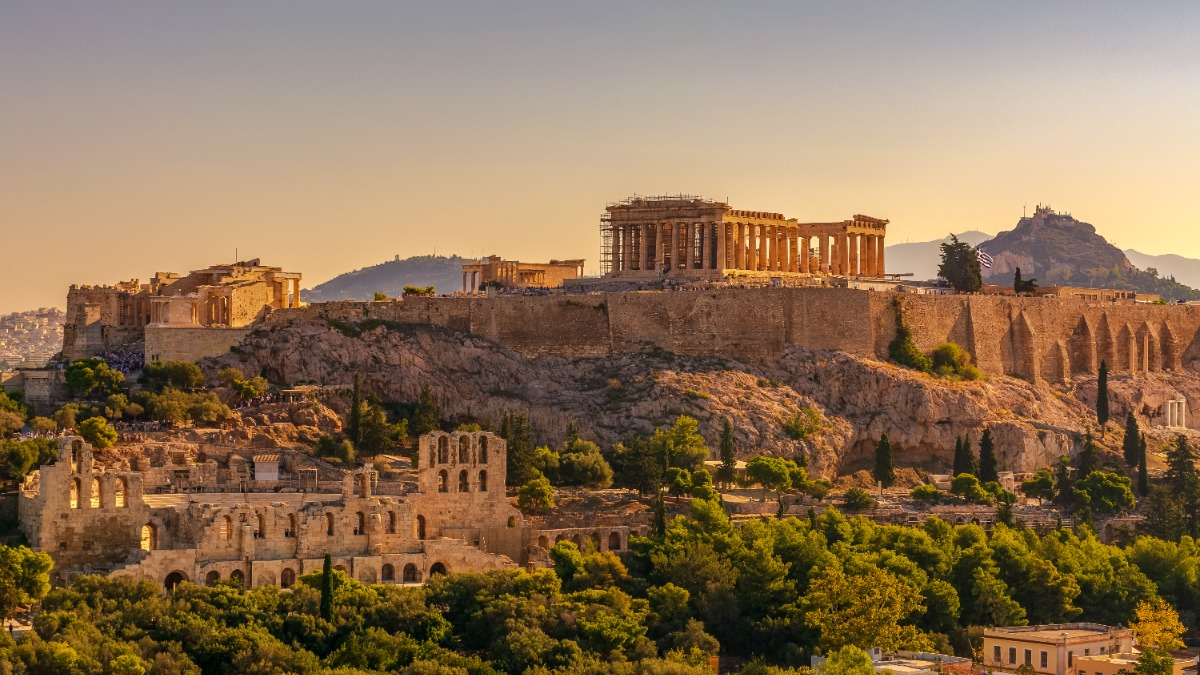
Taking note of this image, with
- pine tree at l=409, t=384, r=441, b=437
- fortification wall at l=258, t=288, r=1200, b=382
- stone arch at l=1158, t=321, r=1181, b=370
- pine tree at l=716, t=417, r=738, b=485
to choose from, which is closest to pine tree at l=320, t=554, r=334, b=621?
pine tree at l=409, t=384, r=441, b=437

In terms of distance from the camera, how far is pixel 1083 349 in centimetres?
11212

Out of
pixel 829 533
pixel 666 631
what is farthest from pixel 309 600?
pixel 829 533

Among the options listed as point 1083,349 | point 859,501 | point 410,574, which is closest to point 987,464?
point 859,501

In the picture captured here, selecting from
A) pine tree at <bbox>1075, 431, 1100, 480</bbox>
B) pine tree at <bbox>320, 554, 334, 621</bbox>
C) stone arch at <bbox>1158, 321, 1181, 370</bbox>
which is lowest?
pine tree at <bbox>320, 554, 334, 621</bbox>

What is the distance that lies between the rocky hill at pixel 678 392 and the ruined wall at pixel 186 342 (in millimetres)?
604

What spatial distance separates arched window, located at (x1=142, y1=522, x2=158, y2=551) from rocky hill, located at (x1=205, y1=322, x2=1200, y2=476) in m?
16.7

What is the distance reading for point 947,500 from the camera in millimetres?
87438

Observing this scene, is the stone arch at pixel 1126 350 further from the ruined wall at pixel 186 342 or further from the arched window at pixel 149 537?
the arched window at pixel 149 537

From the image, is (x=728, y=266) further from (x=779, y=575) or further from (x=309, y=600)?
(x=309, y=600)

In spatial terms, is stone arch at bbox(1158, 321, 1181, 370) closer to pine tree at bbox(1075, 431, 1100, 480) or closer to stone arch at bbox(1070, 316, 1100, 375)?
stone arch at bbox(1070, 316, 1100, 375)

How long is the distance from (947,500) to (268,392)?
23655mm

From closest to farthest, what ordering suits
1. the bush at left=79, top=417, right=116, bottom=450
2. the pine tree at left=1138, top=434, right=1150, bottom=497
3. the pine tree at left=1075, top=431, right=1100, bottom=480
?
the bush at left=79, top=417, right=116, bottom=450 < the pine tree at left=1075, top=431, right=1100, bottom=480 < the pine tree at left=1138, top=434, right=1150, bottom=497

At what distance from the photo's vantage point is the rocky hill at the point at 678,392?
8919cm

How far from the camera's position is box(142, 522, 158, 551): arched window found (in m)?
71.8
